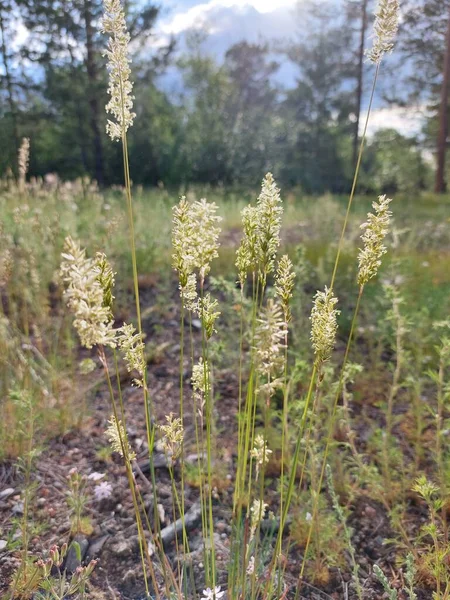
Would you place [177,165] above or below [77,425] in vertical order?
above

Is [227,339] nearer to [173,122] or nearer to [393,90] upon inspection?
[173,122]

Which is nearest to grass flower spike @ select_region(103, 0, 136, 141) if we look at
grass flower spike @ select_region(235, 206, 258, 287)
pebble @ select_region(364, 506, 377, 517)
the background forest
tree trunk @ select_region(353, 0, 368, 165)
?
grass flower spike @ select_region(235, 206, 258, 287)

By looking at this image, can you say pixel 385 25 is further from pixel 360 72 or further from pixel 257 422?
pixel 360 72

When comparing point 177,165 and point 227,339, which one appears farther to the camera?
point 177,165

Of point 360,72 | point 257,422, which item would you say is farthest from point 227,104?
point 257,422

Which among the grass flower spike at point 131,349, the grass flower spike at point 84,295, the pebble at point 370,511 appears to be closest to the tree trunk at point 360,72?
the pebble at point 370,511

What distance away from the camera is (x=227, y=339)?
374 centimetres

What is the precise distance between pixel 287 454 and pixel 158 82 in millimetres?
21660

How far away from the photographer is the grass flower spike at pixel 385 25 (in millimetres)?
1216

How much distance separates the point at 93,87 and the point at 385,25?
1809 cm

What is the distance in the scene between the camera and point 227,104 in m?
25.1

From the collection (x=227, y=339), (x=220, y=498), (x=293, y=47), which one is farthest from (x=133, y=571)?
(x=293, y=47)

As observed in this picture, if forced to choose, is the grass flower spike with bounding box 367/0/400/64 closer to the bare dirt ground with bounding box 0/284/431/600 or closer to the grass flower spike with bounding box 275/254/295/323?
the grass flower spike with bounding box 275/254/295/323

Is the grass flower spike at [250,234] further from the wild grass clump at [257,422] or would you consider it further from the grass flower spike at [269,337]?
the grass flower spike at [269,337]
